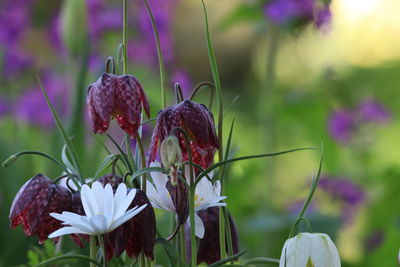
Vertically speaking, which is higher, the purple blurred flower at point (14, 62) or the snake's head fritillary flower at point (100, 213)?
the purple blurred flower at point (14, 62)

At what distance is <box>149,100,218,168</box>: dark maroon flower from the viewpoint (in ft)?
2.12

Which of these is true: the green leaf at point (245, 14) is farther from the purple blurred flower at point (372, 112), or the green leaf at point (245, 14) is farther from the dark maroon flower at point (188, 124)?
the dark maroon flower at point (188, 124)

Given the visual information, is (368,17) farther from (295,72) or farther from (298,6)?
(298,6)

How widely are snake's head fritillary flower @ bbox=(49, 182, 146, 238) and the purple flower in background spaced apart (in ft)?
3.94

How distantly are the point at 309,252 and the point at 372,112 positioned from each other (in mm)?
1423

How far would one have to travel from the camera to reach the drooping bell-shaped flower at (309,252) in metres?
0.61

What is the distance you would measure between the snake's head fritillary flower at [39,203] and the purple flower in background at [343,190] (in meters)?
1.15

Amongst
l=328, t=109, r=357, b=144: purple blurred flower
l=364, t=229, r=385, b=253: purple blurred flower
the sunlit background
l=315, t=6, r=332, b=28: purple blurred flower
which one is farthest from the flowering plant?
l=328, t=109, r=357, b=144: purple blurred flower

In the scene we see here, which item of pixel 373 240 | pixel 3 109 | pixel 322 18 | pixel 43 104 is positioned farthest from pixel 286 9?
pixel 3 109

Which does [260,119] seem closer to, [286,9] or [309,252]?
[286,9]

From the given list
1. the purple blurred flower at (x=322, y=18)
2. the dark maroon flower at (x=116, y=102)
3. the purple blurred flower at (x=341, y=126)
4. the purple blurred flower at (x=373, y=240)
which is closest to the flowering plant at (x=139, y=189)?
the dark maroon flower at (x=116, y=102)

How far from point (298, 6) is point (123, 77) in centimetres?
111

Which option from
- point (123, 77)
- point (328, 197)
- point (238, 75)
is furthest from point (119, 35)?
point (238, 75)

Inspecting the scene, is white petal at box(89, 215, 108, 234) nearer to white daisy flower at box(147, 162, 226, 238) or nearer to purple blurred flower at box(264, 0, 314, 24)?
white daisy flower at box(147, 162, 226, 238)
